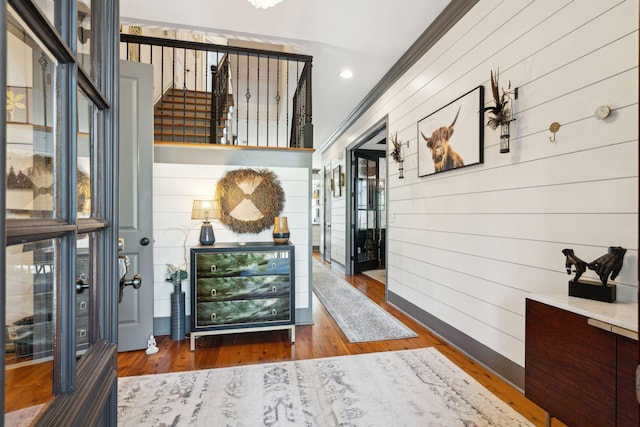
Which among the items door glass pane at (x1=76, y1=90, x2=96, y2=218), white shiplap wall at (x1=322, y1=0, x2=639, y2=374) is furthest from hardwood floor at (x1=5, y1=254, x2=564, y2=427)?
door glass pane at (x1=76, y1=90, x2=96, y2=218)

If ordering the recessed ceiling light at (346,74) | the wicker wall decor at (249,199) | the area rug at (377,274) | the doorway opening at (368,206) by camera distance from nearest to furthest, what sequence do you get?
the wicker wall decor at (249,199), the recessed ceiling light at (346,74), the area rug at (377,274), the doorway opening at (368,206)

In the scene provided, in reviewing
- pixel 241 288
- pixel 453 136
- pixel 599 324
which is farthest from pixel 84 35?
pixel 453 136

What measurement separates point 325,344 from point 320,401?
893mm

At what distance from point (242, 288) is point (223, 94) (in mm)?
3403

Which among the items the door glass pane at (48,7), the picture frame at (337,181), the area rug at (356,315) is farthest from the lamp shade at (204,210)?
the picture frame at (337,181)

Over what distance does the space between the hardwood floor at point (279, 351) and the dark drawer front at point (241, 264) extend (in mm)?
666

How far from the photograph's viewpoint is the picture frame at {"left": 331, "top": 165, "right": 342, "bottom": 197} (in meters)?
6.58

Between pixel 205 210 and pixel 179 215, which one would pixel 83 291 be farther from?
pixel 179 215

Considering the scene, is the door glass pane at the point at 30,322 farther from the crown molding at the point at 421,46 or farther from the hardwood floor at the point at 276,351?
the crown molding at the point at 421,46

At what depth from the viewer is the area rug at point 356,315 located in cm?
309

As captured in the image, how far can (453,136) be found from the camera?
8.98ft

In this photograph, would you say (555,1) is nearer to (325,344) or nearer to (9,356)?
(9,356)

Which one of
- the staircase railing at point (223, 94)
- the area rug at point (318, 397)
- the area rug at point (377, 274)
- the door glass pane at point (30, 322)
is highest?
the staircase railing at point (223, 94)

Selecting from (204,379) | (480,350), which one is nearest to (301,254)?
(204,379)
